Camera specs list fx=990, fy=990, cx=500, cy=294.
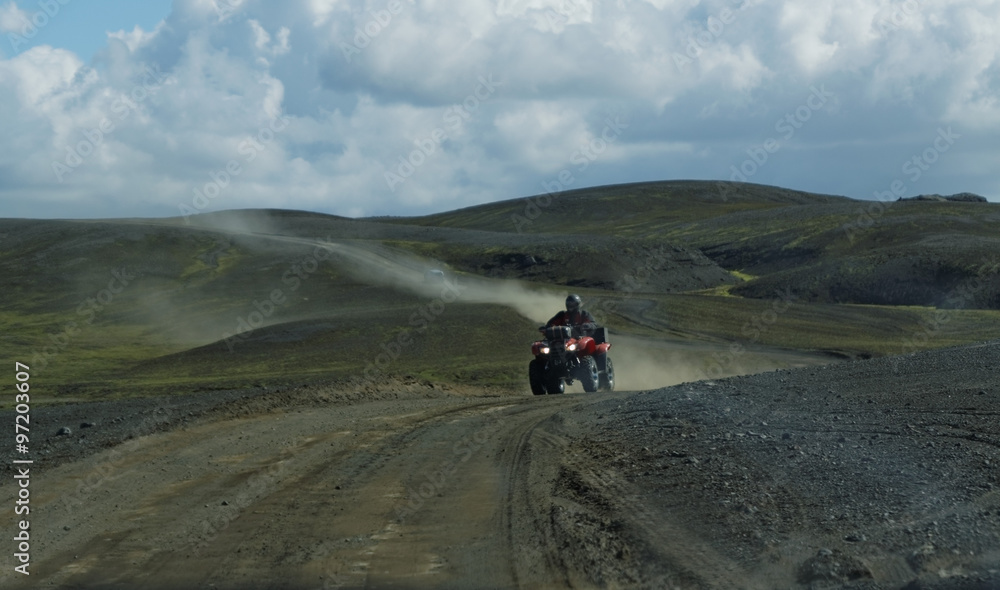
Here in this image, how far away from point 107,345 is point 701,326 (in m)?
30.1

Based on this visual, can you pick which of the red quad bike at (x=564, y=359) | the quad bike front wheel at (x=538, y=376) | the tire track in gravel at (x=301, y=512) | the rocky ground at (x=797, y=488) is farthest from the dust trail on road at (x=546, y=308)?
the tire track in gravel at (x=301, y=512)

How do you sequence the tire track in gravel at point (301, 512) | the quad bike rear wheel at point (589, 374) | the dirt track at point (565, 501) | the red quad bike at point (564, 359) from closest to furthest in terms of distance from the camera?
1. the dirt track at point (565, 501)
2. the tire track in gravel at point (301, 512)
3. the red quad bike at point (564, 359)
4. the quad bike rear wheel at point (589, 374)

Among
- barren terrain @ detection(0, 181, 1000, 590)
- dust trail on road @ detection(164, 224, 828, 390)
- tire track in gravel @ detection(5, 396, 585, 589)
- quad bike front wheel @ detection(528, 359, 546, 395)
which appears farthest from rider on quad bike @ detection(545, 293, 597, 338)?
tire track in gravel @ detection(5, 396, 585, 589)

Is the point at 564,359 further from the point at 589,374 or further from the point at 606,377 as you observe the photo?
the point at 606,377

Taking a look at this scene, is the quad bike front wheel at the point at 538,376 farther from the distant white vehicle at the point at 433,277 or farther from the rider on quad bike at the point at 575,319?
the distant white vehicle at the point at 433,277

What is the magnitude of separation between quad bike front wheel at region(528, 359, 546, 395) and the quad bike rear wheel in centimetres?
94

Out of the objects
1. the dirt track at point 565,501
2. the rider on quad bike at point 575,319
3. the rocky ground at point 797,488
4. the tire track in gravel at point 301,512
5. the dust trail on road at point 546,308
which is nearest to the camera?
the rocky ground at point 797,488

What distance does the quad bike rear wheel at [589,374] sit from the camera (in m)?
23.4

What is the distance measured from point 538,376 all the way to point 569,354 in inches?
36.5

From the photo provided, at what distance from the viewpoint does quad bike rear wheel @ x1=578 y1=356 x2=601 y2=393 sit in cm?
2336

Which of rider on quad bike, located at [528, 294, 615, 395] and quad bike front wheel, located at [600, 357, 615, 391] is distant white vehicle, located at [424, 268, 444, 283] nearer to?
quad bike front wheel, located at [600, 357, 615, 391]

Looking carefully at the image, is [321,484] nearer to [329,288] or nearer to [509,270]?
[329,288]

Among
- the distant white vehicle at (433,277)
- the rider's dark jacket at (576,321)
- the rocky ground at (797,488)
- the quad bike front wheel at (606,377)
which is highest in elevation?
the distant white vehicle at (433,277)

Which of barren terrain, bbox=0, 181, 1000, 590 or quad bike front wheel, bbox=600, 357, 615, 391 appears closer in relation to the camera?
barren terrain, bbox=0, 181, 1000, 590
